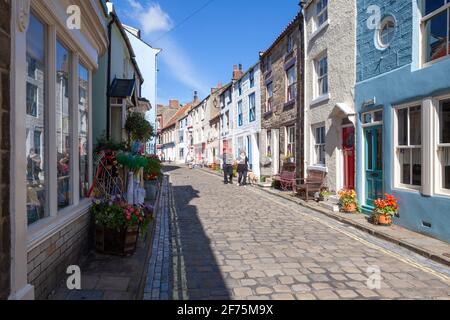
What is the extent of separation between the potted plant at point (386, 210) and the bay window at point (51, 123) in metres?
6.22

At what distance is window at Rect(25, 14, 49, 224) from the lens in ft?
12.9

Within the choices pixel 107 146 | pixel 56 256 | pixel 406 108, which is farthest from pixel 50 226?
pixel 406 108

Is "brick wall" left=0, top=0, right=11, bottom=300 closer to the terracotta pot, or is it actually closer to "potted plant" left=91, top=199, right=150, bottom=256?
"potted plant" left=91, top=199, right=150, bottom=256

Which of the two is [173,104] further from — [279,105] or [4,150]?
[4,150]

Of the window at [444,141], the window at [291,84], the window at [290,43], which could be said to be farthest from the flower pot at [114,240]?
the window at [290,43]

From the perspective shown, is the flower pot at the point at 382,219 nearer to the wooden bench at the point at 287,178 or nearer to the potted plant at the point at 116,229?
the potted plant at the point at 116,229

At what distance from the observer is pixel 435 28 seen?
283 inches

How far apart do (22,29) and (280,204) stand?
982cm

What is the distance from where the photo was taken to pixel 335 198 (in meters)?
10.9

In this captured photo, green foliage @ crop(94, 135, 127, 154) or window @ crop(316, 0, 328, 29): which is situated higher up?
window @ crop(316, 0, 328, 29)

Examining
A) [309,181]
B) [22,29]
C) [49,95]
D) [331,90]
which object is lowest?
[309,181]

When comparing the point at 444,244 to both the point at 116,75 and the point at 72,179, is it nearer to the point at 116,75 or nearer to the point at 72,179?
the point at 72,179

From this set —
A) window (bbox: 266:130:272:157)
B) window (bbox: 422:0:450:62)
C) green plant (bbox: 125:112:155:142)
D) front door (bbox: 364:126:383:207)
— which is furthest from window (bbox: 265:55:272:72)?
window (bbox: 422:0:450:62)
